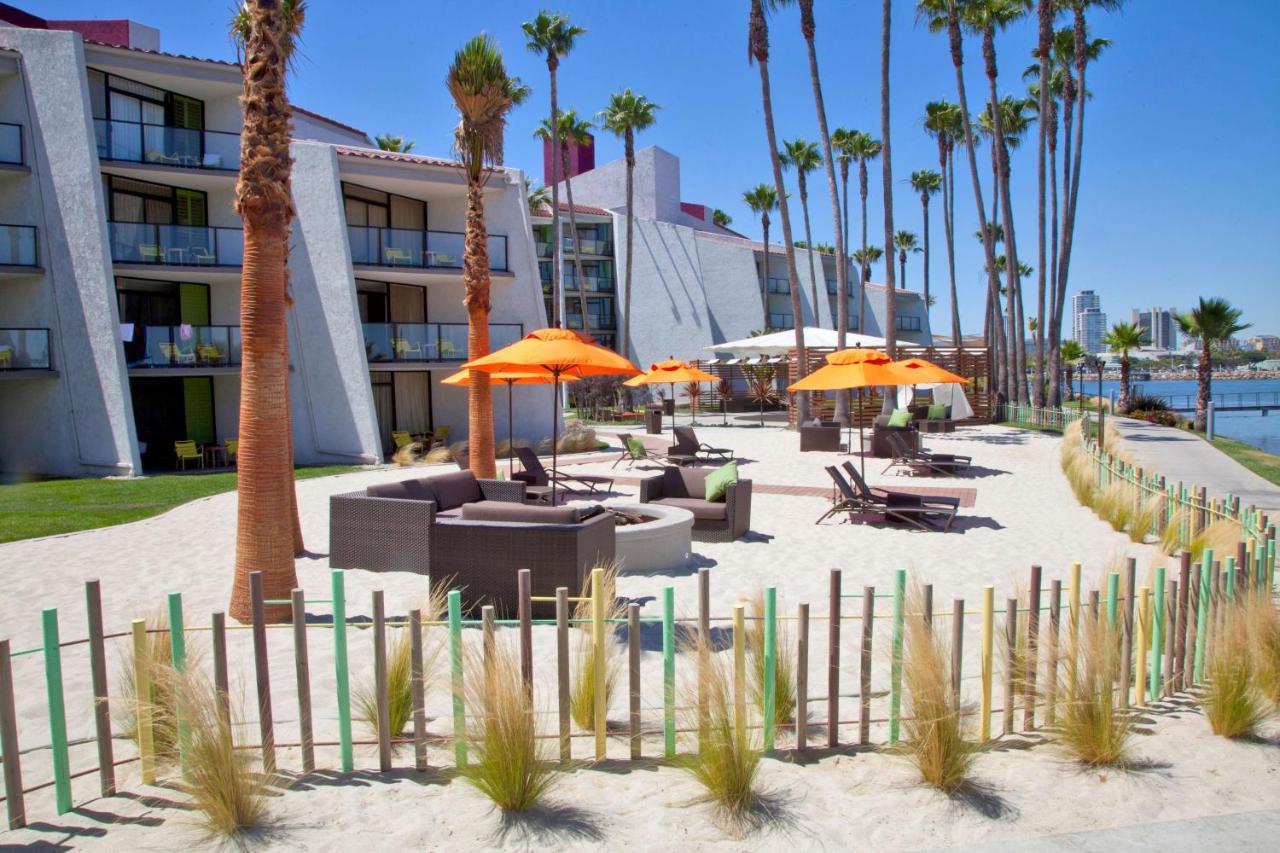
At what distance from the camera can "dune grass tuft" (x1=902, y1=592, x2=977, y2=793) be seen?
421cm

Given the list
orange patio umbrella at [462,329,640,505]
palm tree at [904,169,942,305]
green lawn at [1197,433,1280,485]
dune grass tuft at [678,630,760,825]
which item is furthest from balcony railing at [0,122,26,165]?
palm tree at [904,169,942,305]

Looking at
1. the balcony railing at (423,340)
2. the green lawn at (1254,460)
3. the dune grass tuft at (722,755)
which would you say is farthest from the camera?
the balcony railing at (423,340)

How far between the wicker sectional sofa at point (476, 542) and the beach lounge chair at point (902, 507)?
456 cm

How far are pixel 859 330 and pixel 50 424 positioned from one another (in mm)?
46208

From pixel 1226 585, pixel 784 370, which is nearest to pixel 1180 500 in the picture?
pixel 1226 585

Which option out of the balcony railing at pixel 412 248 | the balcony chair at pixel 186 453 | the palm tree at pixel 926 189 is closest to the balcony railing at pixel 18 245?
the balcony chair at pixel 186 453

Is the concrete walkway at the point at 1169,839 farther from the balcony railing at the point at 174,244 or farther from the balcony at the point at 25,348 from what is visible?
the balcony at the point at 25,348

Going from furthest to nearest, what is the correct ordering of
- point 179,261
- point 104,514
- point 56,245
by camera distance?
point 179,261
point 56,245
point 104,514

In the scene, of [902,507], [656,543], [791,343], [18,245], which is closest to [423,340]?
[18,245]

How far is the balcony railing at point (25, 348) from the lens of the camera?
767 inches

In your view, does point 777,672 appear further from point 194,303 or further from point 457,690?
point 194,303

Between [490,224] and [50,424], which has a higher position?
[490,224]

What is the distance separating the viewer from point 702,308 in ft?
164

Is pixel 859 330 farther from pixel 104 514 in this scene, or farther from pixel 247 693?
pixel 247 693
